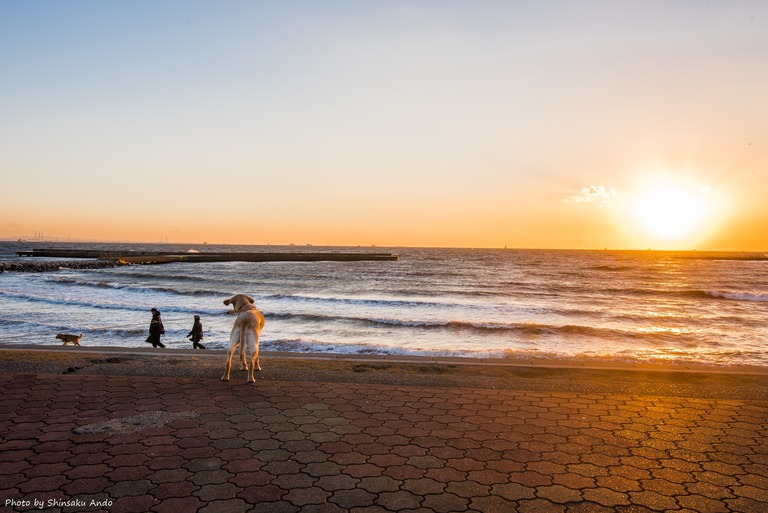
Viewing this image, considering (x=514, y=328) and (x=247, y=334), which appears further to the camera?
(x=514, y=328)

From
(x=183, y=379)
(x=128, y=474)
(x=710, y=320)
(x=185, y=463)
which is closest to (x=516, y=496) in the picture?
(x=185, y=463)

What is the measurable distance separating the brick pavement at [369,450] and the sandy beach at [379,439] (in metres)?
0.02

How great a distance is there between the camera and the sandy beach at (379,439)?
412 centimetres

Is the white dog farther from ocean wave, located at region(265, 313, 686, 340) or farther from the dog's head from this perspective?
ocean wave, located at region(265, 313, 686, 340)

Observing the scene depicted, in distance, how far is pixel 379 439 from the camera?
17.8 ft

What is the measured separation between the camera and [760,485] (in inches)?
172

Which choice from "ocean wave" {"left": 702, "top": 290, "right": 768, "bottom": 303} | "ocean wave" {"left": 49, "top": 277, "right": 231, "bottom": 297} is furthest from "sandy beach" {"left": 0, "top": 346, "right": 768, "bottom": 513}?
"ocean wave" {"left": 702, "top": 290, "right": 768, "bottom": 303}

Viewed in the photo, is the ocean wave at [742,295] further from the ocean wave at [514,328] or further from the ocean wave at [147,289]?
the ocean wave at [147,289]

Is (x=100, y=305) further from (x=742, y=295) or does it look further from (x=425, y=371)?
(x=742, y=295)

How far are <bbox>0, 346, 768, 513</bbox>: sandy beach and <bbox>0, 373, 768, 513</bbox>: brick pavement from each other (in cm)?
2

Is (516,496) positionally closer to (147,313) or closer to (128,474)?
(128,474)

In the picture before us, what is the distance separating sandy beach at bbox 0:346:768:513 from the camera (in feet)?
13.5

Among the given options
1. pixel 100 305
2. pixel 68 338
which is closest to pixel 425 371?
pixel 68 338

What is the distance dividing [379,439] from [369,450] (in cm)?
32
